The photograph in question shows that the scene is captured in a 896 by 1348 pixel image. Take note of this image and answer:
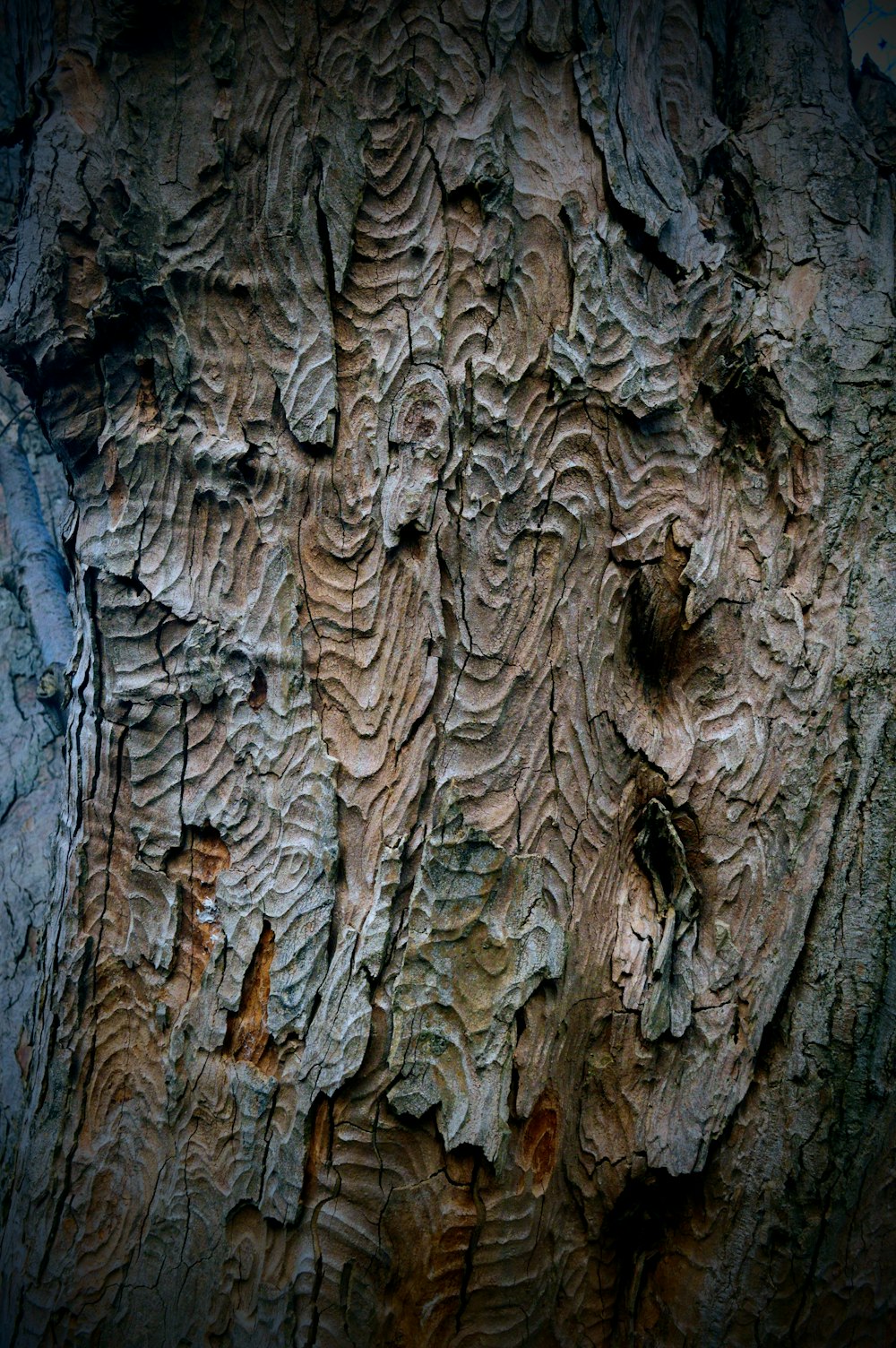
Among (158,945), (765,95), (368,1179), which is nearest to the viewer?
(368,1179)

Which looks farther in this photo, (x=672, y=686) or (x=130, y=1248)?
(x=672, y=686)

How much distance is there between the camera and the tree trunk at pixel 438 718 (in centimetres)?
129

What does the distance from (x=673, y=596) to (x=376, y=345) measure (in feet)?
2.08

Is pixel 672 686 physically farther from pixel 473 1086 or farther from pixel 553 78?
pixel 553 78

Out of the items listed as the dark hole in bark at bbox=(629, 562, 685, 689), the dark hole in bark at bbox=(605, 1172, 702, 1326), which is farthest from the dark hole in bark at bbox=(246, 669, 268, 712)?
the dark hole in bark at bbox=(605, 1172, 702, 1326)

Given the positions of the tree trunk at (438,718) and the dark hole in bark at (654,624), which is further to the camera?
the dark hole in bark at (654,624)

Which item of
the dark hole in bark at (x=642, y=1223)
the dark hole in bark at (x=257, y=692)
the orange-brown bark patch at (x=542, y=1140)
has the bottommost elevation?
the dark hole in bark at (x=642, y=1223)

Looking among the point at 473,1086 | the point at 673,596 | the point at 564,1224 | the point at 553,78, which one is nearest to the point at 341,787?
the point at 473,1086

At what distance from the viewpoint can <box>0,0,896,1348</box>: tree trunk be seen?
4.24 feet

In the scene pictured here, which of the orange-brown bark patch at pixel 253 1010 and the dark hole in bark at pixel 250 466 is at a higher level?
the dark hole in bark at pixel 250 466

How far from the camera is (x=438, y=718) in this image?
1325 mm

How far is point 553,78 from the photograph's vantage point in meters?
1.36

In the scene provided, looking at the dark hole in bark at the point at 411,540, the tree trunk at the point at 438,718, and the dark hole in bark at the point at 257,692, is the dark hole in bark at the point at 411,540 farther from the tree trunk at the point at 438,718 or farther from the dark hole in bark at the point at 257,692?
the dark hole in bark at the point at 257,692

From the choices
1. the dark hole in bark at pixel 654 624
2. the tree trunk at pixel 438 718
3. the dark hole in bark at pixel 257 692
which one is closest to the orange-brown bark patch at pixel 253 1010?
the tree trunk at pixel 438 718
